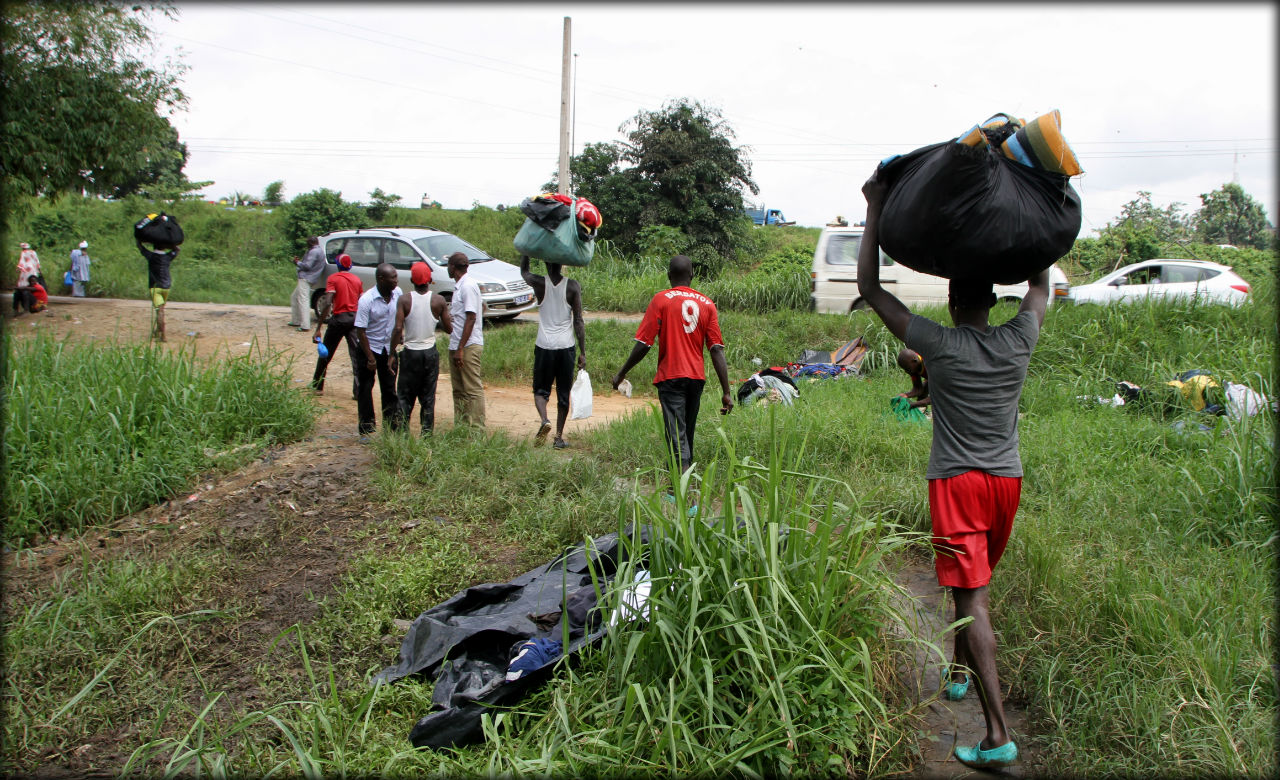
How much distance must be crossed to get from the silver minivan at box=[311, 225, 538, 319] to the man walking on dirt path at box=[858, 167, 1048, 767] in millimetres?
10476

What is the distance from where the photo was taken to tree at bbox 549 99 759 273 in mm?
20359

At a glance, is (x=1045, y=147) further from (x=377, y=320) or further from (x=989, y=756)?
(x=377, y=320)

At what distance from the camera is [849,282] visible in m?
12.5

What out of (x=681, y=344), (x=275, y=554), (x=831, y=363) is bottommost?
(x=275, y=554)

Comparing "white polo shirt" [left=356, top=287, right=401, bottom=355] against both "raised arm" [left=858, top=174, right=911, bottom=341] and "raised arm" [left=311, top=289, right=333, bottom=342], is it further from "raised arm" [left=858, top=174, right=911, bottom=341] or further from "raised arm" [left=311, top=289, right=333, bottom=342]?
"raised arm" [left=858, top=174, right=911, bottom=341]

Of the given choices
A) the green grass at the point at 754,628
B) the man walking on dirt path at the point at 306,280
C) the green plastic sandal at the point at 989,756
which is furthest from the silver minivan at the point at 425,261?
the green plastic sandal at the point at 989,756

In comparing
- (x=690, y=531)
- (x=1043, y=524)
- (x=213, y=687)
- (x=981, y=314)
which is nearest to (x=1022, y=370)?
(x=981, y=314)

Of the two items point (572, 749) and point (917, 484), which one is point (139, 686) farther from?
point (917, 484)

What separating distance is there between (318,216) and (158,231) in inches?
714

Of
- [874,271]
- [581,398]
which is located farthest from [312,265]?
[874,271]

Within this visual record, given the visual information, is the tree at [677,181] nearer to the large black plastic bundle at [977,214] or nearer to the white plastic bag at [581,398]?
the white plastic bag at [581,398]

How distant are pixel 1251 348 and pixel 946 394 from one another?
6723mm

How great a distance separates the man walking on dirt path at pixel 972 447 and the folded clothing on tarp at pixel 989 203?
188 millimetres

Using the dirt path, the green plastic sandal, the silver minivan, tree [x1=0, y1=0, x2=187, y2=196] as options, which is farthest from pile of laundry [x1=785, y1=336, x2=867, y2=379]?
tree [x1=0, y1=0, x2=187, y2=196]
